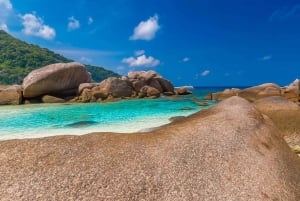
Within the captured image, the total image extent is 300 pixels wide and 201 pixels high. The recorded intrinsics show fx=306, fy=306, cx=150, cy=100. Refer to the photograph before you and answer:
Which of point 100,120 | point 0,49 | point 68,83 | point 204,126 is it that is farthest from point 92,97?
point 0,49

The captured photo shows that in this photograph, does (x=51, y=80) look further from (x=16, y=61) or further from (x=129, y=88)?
(x=16, y=61)

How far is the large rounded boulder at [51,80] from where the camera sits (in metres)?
45.0

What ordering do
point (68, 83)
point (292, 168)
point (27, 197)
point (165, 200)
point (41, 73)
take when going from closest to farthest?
point (27, 197) < point (165, 200) < point (292, 168) < point (41, 73) < point (68, 83)

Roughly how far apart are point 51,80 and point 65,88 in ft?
11.0

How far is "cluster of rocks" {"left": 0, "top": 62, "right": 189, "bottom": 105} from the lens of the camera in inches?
1777

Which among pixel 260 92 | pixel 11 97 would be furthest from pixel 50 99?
pixel 260 92

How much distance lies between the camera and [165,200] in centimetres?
534

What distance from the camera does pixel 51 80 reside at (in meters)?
45.7

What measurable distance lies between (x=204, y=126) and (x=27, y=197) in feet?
15.0

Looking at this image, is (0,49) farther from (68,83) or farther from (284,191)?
(284,191)

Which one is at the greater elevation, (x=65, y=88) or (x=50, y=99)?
(x=65, y=88)

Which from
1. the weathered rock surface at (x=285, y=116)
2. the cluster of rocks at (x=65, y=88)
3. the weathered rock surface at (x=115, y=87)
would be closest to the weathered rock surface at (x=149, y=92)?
the cluster of rocks at (x=65, y=88)

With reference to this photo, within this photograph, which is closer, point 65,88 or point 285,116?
point 285,116

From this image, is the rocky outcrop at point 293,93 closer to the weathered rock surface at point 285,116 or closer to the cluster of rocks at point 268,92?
the cluster of rocks at point 268,92
